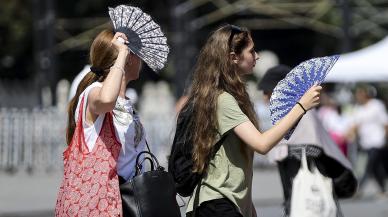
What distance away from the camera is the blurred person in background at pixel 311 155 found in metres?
6.04

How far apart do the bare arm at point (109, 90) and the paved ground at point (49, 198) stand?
8743 mm

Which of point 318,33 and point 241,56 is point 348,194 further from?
point 318,33

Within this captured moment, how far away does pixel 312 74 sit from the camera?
15.7 feet

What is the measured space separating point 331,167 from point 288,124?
1.70 m

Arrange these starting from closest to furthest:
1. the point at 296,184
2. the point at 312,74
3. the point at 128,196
Answer: the point at 128,196, the point at 312,74, the point at 296,184

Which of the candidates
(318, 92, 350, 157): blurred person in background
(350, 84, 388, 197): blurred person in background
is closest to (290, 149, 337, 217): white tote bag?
(350, 84, 388, 197): blurred person in background

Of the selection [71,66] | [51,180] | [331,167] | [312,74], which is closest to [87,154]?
[312,74]

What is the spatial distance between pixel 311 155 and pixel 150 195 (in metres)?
1.81

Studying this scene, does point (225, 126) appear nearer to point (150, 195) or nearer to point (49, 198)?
point (150, 195)

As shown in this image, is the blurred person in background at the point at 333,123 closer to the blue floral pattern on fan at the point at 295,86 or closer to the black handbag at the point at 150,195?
the blue floral pattern on fan at the point at 295,86

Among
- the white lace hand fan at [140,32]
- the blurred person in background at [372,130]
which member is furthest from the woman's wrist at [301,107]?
the blurred person in background at [372,130]

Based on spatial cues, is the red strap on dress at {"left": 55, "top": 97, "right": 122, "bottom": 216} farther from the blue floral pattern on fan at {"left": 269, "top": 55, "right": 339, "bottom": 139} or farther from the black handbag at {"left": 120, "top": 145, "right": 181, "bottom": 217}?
the blue floral pattern on fan at {"left": 269, "top": 55, "right": 339, "bottom": 139}

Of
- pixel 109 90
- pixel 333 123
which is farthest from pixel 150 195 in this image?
pixel 333 123

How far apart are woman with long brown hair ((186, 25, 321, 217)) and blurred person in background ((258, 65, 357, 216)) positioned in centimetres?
127
